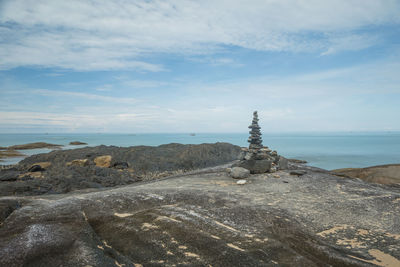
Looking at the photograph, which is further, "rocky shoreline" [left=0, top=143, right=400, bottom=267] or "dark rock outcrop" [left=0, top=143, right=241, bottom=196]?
"dark rock outcrop" [left=0, top=143, right=241, bottom=196]

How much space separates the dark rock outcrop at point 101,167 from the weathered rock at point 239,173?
9.91 metres

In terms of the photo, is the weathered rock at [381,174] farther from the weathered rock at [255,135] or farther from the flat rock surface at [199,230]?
the flat rock surface at [199,230]

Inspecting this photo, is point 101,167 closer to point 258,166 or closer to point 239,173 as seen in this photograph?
point 239,173

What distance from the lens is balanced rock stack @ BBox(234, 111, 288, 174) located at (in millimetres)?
15281

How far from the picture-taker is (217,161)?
30766mm

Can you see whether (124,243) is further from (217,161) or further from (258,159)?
(217,161)

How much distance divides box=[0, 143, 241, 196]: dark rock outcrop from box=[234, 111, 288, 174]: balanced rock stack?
10.5 m

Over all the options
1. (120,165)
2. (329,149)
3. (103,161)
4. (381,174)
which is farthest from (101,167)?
(329,149)

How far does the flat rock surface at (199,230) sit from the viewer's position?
17.0 feet

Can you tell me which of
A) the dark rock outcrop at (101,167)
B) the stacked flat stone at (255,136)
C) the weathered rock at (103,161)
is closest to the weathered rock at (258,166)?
the stacked flat stone at (255,136)

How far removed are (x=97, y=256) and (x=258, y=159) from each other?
1255 centimetres

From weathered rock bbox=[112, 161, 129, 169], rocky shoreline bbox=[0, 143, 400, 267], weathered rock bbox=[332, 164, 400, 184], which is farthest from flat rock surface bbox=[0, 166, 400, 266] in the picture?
weathered rock bbox=[112, 161, 129, 169]

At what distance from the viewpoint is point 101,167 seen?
21.5 m

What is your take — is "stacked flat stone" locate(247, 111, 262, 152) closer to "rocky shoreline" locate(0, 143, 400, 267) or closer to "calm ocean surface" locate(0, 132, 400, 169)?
"rocky shoreline" locate(0, 143, 400, 267)
